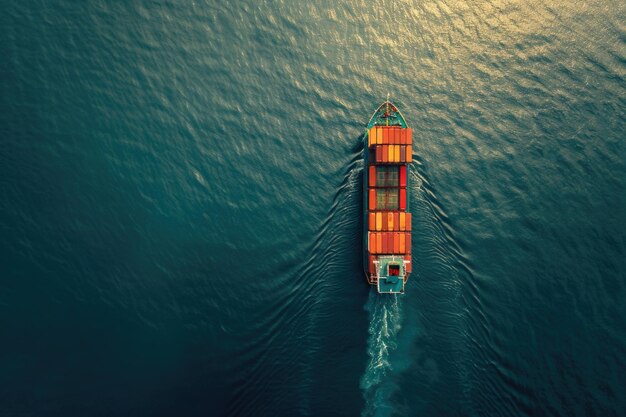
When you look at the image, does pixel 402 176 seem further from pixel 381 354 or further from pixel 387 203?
pixel 381 354

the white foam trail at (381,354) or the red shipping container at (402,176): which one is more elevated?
the red shipping container at (402,176)

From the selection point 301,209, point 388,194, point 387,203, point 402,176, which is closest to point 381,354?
point 387,203

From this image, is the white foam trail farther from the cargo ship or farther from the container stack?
the container stack

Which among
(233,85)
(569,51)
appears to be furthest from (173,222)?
(569,51)

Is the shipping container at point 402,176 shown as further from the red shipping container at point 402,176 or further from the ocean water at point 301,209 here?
the ocean water at point 301,209

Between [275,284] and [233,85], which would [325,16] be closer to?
[233,85]

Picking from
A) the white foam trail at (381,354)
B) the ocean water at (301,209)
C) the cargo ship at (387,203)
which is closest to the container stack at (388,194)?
the cargo ship at (387,203)
